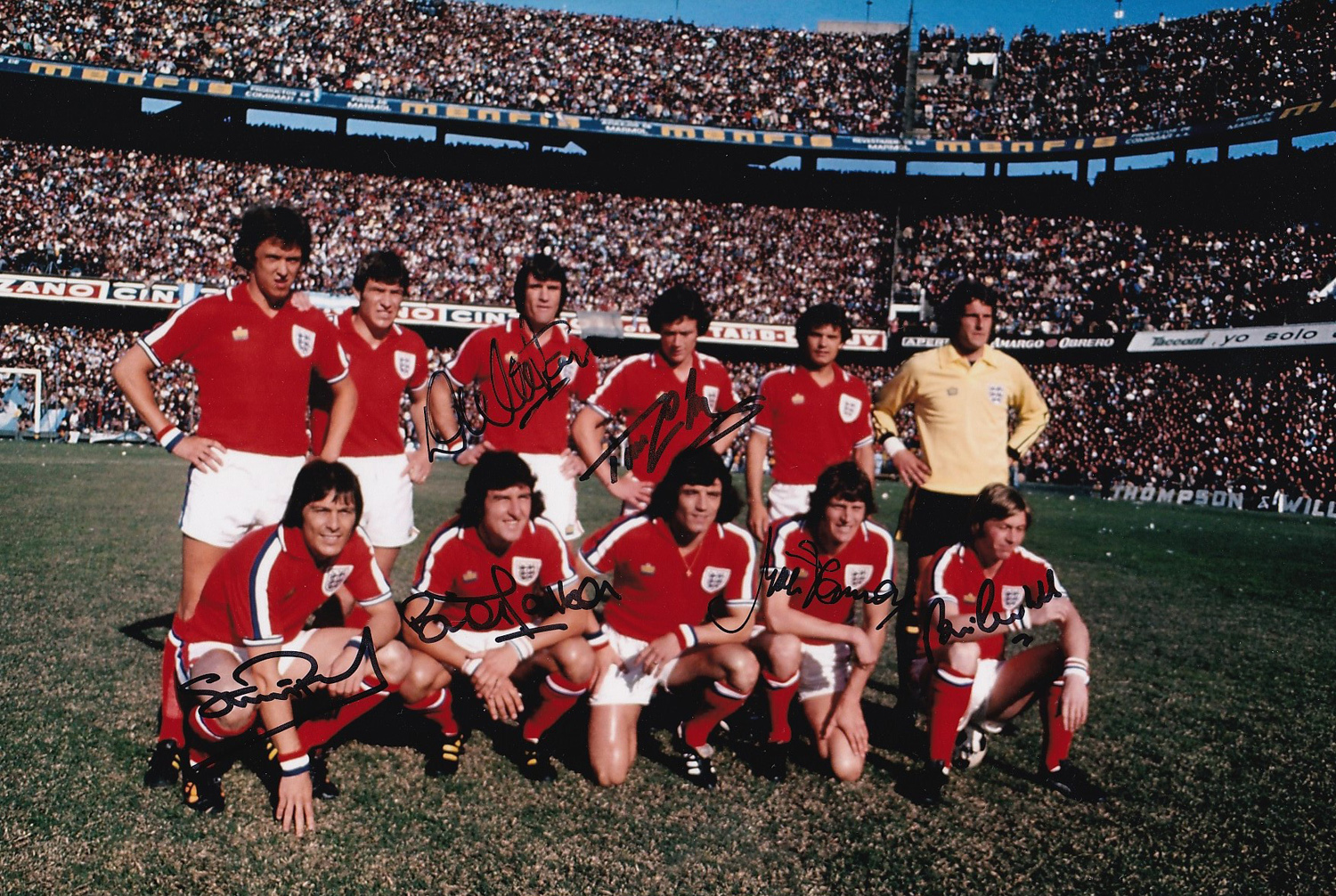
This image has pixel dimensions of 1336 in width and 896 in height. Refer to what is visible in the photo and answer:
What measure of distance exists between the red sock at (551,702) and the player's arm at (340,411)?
60.2 inches

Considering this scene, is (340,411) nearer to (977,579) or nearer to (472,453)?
(472,453)

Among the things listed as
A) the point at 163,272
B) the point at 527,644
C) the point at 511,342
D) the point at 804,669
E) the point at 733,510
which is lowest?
the point at 804,669

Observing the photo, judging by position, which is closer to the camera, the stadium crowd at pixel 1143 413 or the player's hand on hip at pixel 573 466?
the player's hand on hip at pixel 573 466

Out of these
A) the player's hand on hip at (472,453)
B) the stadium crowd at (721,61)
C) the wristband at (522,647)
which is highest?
the stadium crowd at (721,61)

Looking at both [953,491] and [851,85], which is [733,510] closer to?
[953,491]

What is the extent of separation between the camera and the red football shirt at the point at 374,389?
15.6ft

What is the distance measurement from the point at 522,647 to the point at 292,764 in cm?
101

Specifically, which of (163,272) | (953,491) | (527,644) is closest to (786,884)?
(527,644)

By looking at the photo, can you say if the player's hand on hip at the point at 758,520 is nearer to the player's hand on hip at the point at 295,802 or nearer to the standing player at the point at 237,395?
Result: the standing player at the point at 237,395

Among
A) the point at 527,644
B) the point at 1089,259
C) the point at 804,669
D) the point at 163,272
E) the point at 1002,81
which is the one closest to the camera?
the point at 527,644

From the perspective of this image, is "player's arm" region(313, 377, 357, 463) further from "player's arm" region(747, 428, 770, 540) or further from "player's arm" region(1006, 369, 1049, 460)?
"player's arm" region(1006, 369, 1049, 460)

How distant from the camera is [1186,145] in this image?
2733cm

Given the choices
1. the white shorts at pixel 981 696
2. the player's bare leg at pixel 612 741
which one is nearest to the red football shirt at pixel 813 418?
the white shorts at pixel 981 696

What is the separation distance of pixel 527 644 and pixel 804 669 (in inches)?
59.9
